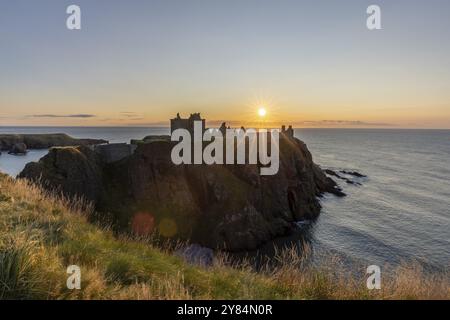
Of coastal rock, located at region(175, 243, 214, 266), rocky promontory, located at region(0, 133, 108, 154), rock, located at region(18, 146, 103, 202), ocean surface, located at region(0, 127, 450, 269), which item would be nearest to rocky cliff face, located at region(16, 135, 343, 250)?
rock, located at region(18, 146, 103, 202)

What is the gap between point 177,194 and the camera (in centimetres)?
4884

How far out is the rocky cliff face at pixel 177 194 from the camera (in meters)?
44.1

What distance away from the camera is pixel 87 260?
6250mm

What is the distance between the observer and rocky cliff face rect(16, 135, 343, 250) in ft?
145

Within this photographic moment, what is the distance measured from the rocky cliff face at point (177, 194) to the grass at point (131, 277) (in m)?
36.8

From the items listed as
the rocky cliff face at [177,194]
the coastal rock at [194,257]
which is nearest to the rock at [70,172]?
the rocky cliff face at [177,194]

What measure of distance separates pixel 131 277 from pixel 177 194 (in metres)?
43.6

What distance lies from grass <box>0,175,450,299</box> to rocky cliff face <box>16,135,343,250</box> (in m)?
36.8

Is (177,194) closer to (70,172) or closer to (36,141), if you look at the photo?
(70,172)

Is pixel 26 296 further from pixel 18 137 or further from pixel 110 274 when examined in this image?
pixel 18 137

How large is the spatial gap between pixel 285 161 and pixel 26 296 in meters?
60.7

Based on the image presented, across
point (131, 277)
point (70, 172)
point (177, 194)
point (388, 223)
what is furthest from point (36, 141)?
point (131, 277)

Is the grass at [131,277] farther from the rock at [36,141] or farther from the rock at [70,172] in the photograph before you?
the rock at [36,141]

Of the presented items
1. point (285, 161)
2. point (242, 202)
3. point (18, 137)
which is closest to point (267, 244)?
point (242, 202)
